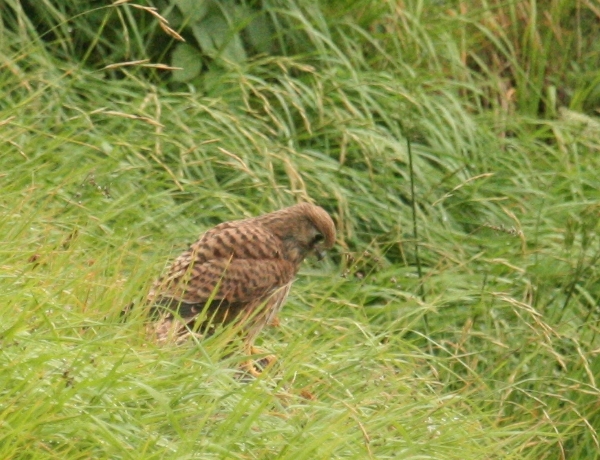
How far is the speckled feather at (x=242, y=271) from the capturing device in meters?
4.46

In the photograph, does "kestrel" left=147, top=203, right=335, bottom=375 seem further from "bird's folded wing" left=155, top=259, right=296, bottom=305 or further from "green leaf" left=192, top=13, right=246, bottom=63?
"green leaf" left=192, top=13, right=246, bottom=63

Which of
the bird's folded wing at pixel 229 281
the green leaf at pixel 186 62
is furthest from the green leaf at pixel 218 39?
the bird's folded wing at pixel 229 281

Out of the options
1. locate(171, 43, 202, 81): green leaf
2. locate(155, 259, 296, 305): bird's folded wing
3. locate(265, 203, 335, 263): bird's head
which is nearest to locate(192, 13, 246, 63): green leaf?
locate(171, 43, 202, 81): green leaf

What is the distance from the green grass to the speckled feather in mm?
128

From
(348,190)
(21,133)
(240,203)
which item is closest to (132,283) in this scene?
(21,133)

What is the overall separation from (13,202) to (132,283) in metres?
0.65

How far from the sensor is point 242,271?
4.87m

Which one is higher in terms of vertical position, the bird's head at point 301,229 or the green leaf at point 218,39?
the green leaf at point 218,39

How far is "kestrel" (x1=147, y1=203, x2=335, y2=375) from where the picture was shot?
14.5 feet

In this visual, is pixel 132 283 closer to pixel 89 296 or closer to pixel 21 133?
pixel 89 296

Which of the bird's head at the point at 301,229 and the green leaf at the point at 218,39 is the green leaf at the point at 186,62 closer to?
the green leaf at the point at 218,39

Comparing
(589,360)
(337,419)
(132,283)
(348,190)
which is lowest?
(589,360)

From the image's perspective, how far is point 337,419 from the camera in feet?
12.5

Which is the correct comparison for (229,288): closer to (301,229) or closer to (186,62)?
(301,229)
